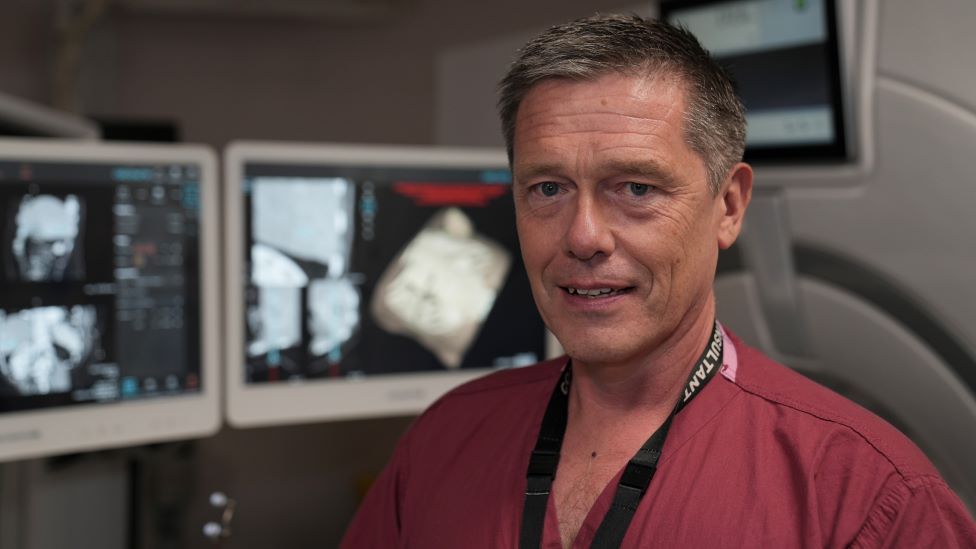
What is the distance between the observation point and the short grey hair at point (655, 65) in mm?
1026

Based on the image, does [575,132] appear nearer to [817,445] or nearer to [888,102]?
[817,445]

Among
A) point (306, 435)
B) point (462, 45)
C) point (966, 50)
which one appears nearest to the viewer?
point (966, 50)

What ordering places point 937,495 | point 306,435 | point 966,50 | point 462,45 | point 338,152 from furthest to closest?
1. point 462,45
2. point 306,435
3. point 338,152
4. point 966,50
5. point 937,495

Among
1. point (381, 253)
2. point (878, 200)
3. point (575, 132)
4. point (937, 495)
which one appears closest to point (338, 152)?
point (381, 253)

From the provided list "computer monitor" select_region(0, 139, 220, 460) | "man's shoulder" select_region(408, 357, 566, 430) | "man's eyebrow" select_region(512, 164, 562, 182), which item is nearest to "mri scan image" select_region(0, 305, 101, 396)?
"computer monitor" select_region(0, 139, 220, 460)

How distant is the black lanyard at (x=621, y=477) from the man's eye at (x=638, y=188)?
0.22 metres

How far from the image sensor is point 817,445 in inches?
39.2

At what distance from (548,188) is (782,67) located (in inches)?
26.3

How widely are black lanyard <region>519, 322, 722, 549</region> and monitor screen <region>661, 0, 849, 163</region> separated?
1.72ft

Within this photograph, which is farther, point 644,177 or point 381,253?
point 381,253

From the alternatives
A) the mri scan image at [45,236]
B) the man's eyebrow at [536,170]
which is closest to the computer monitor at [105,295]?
the mri scan image at [45,236]

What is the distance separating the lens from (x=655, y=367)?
111 centimetres

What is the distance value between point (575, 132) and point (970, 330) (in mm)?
744

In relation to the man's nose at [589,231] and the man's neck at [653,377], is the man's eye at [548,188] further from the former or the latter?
the man's neck at [653,377]
